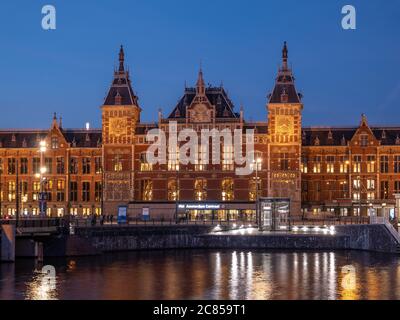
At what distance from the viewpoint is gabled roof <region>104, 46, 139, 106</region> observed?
106 meters

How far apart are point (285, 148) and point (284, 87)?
8205 millimetres

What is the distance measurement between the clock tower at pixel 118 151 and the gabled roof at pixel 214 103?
595 centimetres

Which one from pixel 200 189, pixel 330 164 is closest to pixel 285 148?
pixel 330 164

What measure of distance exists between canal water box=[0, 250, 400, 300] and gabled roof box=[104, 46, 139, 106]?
1396 inches

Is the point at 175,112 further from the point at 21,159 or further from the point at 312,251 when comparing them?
the point at 312,251

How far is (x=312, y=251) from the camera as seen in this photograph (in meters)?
77.6

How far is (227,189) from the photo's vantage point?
339 ft

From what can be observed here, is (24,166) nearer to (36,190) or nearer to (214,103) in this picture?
(36,190)

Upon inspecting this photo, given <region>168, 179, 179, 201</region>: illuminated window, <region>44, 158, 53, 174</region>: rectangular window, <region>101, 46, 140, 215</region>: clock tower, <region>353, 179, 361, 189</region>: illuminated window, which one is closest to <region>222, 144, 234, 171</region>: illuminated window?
<region>168, 179, 179, 201</region>: illuminated window

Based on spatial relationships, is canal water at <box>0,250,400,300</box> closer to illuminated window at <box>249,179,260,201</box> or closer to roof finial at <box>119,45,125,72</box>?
illuminated window at <box>249,179,260,201</box>

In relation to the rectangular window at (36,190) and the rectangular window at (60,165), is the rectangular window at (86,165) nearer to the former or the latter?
the rectangular window at (60,165)

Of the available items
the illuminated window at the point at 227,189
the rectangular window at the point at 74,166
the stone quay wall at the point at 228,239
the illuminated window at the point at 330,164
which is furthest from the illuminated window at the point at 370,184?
the rectangular window at the point at 74,166

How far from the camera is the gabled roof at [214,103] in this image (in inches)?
4092
